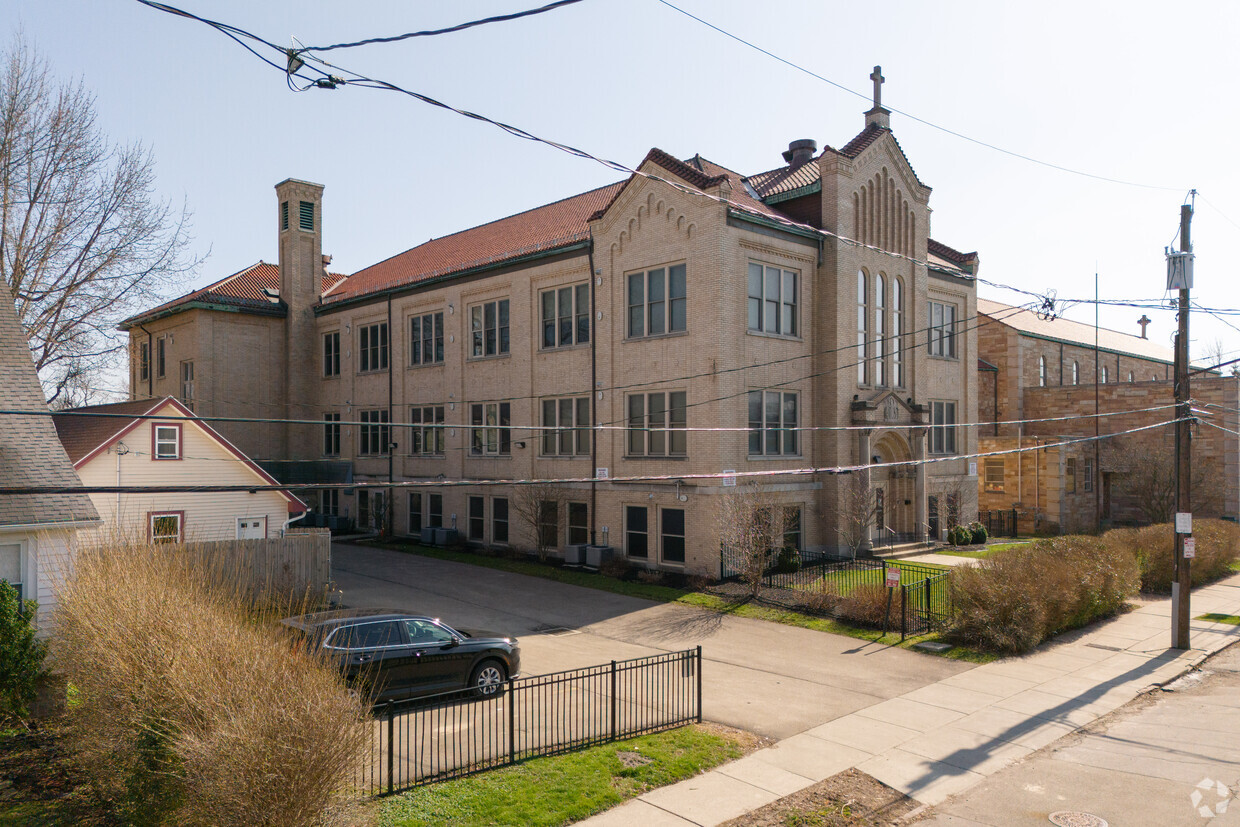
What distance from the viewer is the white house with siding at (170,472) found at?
22.1m

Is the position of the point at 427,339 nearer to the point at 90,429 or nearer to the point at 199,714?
the point at 90,429

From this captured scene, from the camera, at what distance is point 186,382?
1625 inches

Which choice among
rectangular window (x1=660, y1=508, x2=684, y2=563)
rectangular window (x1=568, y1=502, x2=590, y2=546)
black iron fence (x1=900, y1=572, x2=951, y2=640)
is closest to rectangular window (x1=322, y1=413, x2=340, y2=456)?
rectangular window (x1=568, y1=502, x2=590, y2=546)

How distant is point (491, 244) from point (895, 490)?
1867 centimetres

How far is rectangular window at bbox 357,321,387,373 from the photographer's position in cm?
3878

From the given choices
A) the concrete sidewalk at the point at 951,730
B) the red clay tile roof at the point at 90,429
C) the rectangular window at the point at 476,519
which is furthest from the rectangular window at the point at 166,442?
the concrete sidewalk at the point at 951,730

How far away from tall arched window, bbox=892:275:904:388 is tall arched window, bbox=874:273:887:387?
0.58 meters

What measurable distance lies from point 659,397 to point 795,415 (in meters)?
4.49

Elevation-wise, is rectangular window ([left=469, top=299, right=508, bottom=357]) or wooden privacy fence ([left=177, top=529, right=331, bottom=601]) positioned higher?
rectangular window ([left=469, top=299, right=508, bottom=357])

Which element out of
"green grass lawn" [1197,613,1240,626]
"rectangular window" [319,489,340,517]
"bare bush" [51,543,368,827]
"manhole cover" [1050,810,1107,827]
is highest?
"bare bush" [51,543,368,827]

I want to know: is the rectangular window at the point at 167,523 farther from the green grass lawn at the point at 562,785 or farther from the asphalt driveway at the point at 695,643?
the green grass lawn at the point at 562,785

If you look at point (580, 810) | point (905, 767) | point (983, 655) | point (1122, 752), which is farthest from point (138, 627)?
point (983, 655)

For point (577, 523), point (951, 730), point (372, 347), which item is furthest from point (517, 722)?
point (372, 347)

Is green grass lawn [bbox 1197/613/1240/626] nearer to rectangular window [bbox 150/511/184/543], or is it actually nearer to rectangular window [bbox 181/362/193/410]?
rectangular window [bbox 150/511/184/543]
